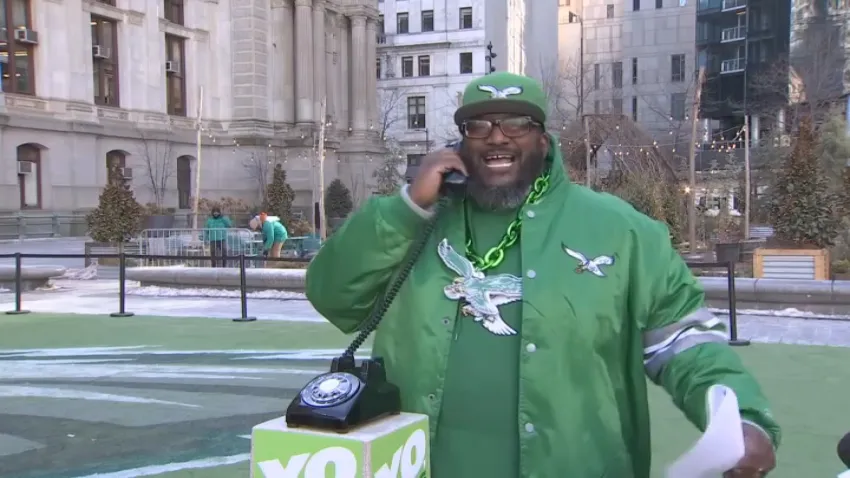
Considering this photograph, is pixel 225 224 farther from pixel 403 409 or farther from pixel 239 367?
pixel 403 409

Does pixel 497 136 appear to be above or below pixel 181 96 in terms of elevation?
below

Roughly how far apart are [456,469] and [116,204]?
2004 cm

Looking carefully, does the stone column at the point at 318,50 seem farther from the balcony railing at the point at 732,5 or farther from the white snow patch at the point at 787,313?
the balcony railing at the point at 732,5

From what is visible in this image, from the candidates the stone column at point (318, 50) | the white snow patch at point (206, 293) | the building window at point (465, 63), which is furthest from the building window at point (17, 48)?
the building window at point (465, 63)

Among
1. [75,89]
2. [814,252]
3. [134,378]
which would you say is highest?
[75,89]

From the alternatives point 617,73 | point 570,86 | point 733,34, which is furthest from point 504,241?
point 617,73

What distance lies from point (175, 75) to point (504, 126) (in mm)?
43330

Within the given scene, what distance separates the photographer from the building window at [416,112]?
→ 245ft

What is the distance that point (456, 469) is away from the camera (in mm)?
2109

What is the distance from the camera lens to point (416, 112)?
7519 centimetres

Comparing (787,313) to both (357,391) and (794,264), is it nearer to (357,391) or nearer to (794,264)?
(794,264)

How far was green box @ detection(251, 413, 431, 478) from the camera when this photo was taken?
1.82 metres

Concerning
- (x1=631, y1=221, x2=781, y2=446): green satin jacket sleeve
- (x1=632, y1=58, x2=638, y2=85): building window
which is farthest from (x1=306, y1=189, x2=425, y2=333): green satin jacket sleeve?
(x1=632, y1=58, x2=638, y2=85): building window

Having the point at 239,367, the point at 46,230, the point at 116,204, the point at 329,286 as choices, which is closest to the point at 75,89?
the point at 46,230
